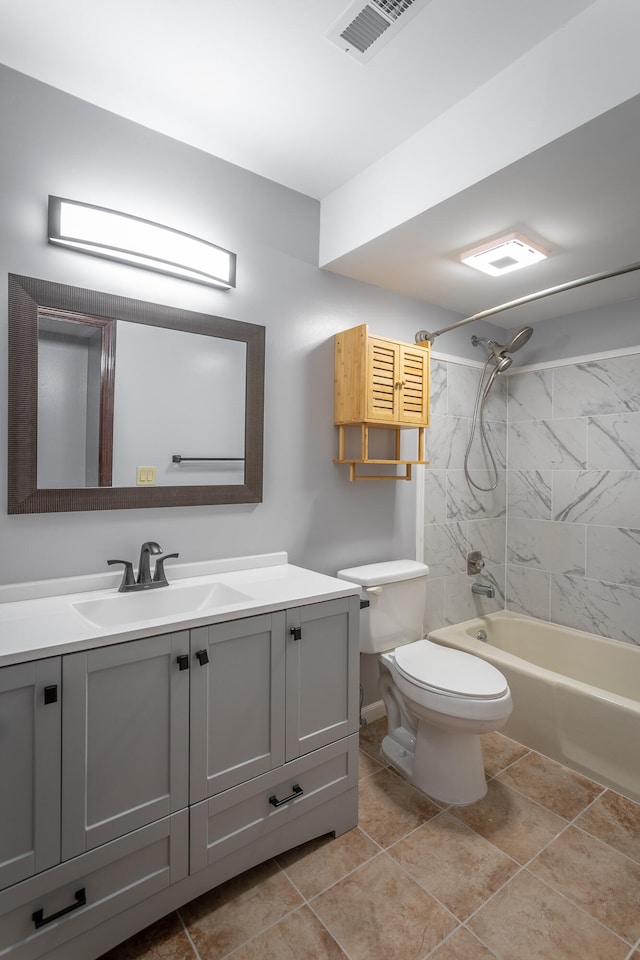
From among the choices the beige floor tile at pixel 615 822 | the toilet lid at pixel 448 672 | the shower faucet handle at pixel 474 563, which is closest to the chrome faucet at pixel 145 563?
the toilet lid at pixel 448 672

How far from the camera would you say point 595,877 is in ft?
4.99

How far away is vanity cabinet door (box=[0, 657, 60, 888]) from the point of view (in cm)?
108

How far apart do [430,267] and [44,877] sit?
2470mm

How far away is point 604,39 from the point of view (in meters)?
1.27

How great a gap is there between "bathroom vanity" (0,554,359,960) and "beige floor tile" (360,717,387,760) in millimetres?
501

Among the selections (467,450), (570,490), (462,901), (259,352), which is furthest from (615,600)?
(259,352)

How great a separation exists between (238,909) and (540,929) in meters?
0.85

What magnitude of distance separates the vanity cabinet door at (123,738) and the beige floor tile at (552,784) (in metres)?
1.41

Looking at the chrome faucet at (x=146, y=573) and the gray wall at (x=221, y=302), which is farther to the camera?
the chrome faucet at (x=146, y=573)

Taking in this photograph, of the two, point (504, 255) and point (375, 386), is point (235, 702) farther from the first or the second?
point (504, 255)

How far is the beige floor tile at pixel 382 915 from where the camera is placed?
4.24ft

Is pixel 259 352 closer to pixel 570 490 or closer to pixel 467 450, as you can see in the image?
pixel 467 450

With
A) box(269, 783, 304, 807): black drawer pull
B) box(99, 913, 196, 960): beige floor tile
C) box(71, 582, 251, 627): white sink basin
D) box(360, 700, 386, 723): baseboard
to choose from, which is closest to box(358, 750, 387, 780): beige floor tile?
box(360, 700, 386, 723): baseboard

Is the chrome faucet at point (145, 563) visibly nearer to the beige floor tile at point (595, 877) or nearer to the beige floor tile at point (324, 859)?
the beige floor tile at point (324, 859)
